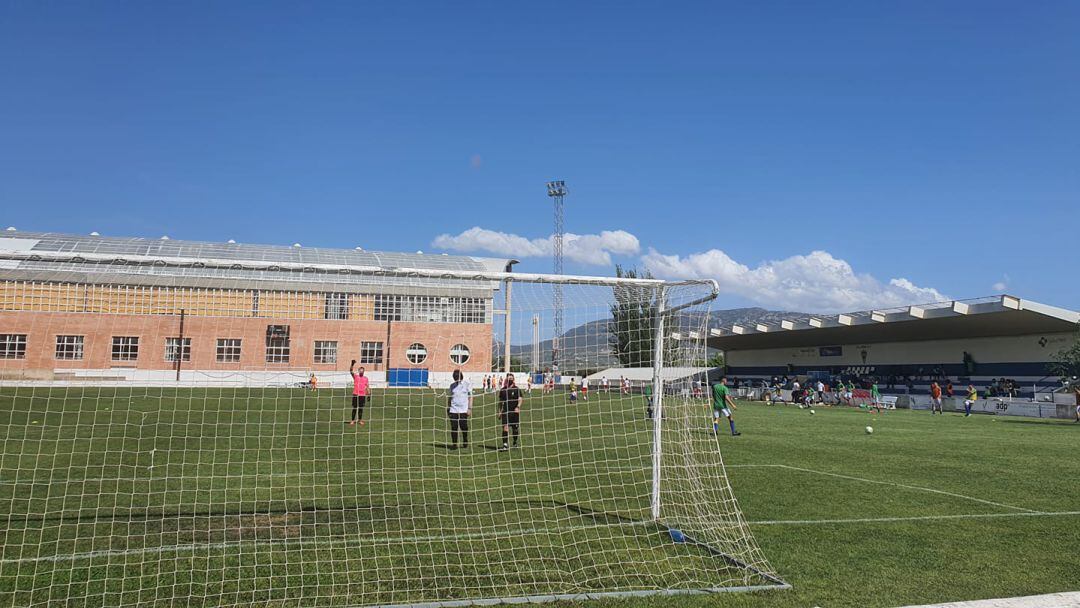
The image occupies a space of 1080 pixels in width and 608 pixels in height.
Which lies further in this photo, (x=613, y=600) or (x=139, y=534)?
(x=139, y=534)

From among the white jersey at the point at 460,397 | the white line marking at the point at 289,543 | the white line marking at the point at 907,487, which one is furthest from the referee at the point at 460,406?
the white line marking at the point at 907,487

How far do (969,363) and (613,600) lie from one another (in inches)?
1783

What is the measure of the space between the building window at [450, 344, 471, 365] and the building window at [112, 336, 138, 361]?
3753mm

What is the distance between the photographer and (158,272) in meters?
6.74

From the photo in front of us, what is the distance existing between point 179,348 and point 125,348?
1.66ft

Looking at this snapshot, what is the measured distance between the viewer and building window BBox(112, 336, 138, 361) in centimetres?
718

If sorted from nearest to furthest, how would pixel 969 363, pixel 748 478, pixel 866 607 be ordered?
pixel 866 607 < pixel 748 478 < pixel 969 363

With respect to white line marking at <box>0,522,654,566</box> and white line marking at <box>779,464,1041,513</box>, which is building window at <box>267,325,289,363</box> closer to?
white line marking at <box>0,522,654,566</box>

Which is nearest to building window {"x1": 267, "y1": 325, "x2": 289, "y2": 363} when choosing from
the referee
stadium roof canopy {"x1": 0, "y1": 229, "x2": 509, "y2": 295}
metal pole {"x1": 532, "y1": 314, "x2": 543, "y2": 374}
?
stadium roof canopy {"x1": 0, "y1": 229, "x2": 509, "y2": 295}

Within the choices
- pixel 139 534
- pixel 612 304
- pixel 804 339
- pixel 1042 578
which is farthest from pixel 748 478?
A: pixel 804 339

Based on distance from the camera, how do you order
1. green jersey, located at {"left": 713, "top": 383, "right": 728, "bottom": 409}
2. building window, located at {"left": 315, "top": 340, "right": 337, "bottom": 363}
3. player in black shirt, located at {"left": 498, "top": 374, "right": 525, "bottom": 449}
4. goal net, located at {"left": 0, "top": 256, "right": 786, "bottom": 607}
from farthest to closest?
green jersey, located at {"left": 713, "top": 383, "right": 728, "bottom": 409} → player in black shirt, located at {"left": 498, "top": 374, "right": 525, "bottom": 449} → building window, located at {"left": 315, "top": 340, "right": 337, "bottom": 363} → goal net, located at {"left": 0, "top": 256, "right": 786, "bottom": 607}

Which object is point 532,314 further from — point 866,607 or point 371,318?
point 866,607

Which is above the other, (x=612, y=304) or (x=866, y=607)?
(x=612, y=304)

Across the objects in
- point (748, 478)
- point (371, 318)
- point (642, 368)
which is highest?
point (371, 318)
